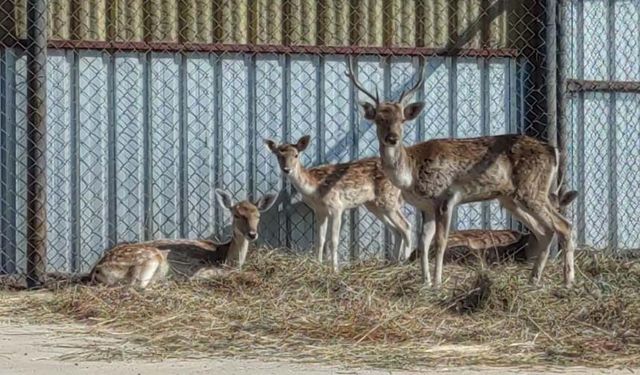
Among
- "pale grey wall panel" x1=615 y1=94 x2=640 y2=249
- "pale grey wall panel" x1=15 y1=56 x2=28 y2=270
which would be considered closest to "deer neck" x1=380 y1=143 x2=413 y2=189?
"pale grey wall panel" x1=615 y1=94 x2=640 y2=249

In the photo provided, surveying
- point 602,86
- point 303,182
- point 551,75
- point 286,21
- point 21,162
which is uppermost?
point 286,21

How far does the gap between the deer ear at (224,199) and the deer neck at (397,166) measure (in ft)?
4.77

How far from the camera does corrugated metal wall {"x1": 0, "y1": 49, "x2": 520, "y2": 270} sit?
1287cm

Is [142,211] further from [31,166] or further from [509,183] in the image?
[509,183]

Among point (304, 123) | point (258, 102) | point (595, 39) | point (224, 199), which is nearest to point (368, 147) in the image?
point (304, 123)

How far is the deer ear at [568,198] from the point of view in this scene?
1325 centimetres

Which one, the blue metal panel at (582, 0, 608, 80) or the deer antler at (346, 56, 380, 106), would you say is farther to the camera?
the blue metal panel at (582, 0, 608, 80)

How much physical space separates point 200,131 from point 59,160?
1.29m

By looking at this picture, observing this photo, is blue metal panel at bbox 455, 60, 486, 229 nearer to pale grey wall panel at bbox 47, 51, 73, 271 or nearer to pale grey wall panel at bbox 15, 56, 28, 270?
pale grey wall panel at bbox 47, 51, 73, 271

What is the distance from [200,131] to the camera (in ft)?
43.4

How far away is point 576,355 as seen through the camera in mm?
8852

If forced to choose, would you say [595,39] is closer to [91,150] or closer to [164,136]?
[164,136]

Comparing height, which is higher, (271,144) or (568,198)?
(271,144)

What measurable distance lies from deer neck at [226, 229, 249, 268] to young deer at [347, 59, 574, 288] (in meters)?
1.46
